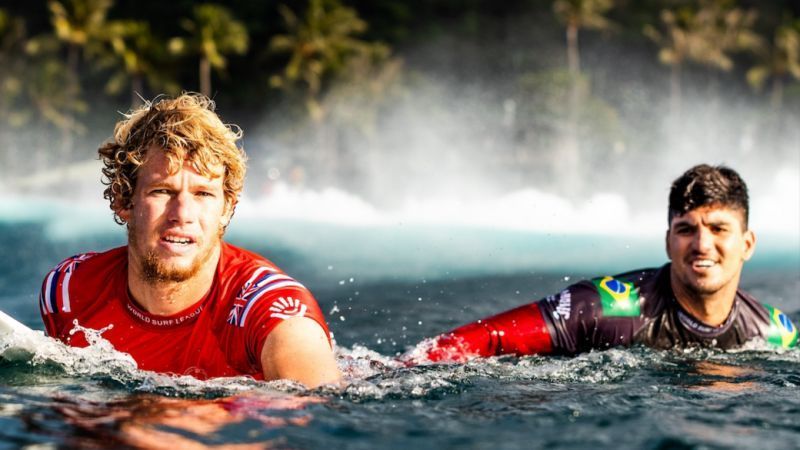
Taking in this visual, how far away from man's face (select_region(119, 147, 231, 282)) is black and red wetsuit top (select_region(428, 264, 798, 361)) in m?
2.50

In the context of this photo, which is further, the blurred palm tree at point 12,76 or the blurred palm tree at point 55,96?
the blurred palm tree at point 12,76

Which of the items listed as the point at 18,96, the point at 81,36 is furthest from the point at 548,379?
the point at 18,96

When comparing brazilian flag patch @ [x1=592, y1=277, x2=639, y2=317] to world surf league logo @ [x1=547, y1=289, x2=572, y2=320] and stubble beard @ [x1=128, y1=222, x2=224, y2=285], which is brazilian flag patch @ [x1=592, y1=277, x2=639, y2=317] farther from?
stubble beard @ [x1=128, y1=222, x2=224, y2=285]

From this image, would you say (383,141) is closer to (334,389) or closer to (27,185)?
(27,185)

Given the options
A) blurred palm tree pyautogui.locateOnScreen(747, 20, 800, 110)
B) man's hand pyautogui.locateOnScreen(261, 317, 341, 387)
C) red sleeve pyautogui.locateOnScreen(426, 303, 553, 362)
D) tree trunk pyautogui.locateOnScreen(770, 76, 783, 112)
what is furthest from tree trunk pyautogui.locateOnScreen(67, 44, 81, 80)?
man's hand pyautogui.locateOnScreen(261, 317, 341, 387)

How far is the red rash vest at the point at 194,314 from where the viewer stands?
4.68m

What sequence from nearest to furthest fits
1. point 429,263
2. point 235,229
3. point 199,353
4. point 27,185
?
1. point 199,353
2. point 429,263
3. point 235,229
4. point 27,185

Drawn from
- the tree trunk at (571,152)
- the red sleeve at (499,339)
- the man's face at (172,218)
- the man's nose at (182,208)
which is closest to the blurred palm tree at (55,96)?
the tree trunk at (571,152)

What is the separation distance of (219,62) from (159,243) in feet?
145

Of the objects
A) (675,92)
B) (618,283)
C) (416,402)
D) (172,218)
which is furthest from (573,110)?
(172,218)

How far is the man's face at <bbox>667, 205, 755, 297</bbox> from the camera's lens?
21.4ft

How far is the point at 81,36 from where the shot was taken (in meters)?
48.2

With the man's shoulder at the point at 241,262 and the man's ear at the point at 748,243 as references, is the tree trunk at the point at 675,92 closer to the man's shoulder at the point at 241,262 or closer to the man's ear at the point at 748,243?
the man's ear at the point at 748,243

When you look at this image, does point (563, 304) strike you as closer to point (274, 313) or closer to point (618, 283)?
point (618, 283)
